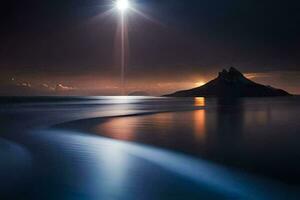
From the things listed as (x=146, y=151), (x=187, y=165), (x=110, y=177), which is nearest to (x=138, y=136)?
(x=146, y=151)

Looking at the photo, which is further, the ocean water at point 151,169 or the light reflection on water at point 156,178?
the ocean water at point 151,169

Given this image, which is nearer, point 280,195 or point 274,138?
point 280,195

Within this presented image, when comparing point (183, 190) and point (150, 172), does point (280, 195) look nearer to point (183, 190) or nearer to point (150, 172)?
point (183, 190)

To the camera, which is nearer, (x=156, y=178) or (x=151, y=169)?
(x=156, y=178)

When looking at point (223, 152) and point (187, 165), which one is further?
point (223, 152)

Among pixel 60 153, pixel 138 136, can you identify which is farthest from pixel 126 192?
pixel 138 136

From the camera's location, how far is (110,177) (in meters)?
14.2

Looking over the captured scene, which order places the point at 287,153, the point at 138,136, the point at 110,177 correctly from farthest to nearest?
the point at 138,136, the point at 287,153, the point at 110,177

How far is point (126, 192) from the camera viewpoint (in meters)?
11.9

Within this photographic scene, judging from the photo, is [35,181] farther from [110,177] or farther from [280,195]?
[280,195]

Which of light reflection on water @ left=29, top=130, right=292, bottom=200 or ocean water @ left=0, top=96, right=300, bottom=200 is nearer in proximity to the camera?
light reflection on water @ left=29, top=130, right=292, bottom=200

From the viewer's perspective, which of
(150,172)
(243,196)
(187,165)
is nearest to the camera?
(243,196)

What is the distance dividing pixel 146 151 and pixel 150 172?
6.16m

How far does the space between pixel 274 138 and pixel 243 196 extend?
655 inches
